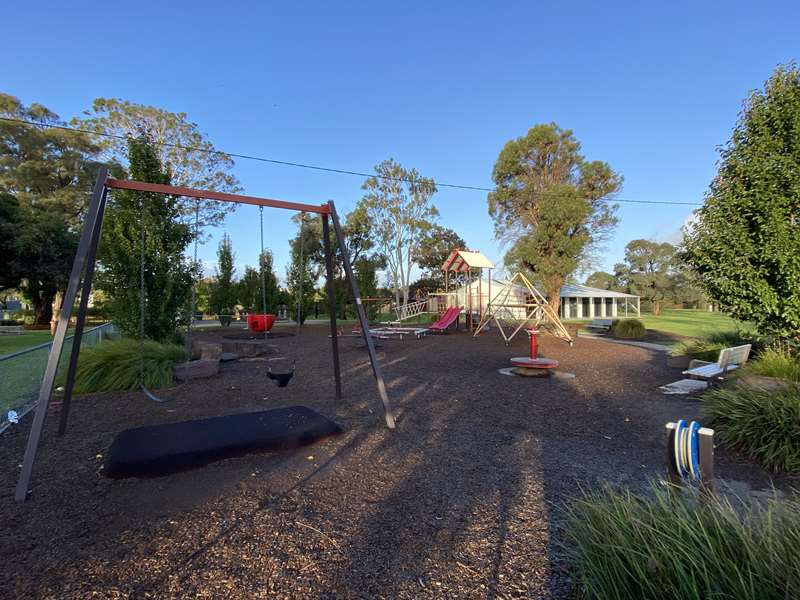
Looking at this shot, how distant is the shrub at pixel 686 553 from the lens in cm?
178

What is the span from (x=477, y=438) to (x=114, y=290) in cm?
858

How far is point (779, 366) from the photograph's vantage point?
6098mm

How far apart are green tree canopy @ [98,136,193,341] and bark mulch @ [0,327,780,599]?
3.30 metres

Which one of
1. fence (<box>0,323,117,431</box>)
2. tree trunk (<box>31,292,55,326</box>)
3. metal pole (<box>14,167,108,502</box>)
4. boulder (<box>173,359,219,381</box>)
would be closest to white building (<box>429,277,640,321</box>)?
tree trunk (<box>31,292,55,326</box>)

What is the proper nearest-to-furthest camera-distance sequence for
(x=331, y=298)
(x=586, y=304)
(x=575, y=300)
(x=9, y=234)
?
(x=331, y=298)
(x=9, y=234)
(x=575, y=300)
(x=586, y=304)

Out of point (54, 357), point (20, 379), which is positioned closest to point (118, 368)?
point (20, 379)

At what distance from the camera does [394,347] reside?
1432cm

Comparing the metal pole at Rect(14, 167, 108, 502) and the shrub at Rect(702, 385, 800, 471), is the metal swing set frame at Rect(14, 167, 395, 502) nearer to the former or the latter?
the metal pole at Rect(14, 167, 108, 502)

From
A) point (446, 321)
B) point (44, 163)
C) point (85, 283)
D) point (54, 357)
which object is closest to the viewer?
point (54, 357)

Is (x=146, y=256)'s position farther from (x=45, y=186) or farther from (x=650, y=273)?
(x=650, y=273)

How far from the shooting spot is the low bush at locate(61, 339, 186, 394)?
7.17 metres

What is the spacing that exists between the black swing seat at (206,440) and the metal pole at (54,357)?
0.54 meters

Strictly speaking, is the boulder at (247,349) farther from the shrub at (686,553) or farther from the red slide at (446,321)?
the shrub at (686,553)

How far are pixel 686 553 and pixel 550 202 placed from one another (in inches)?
1066
